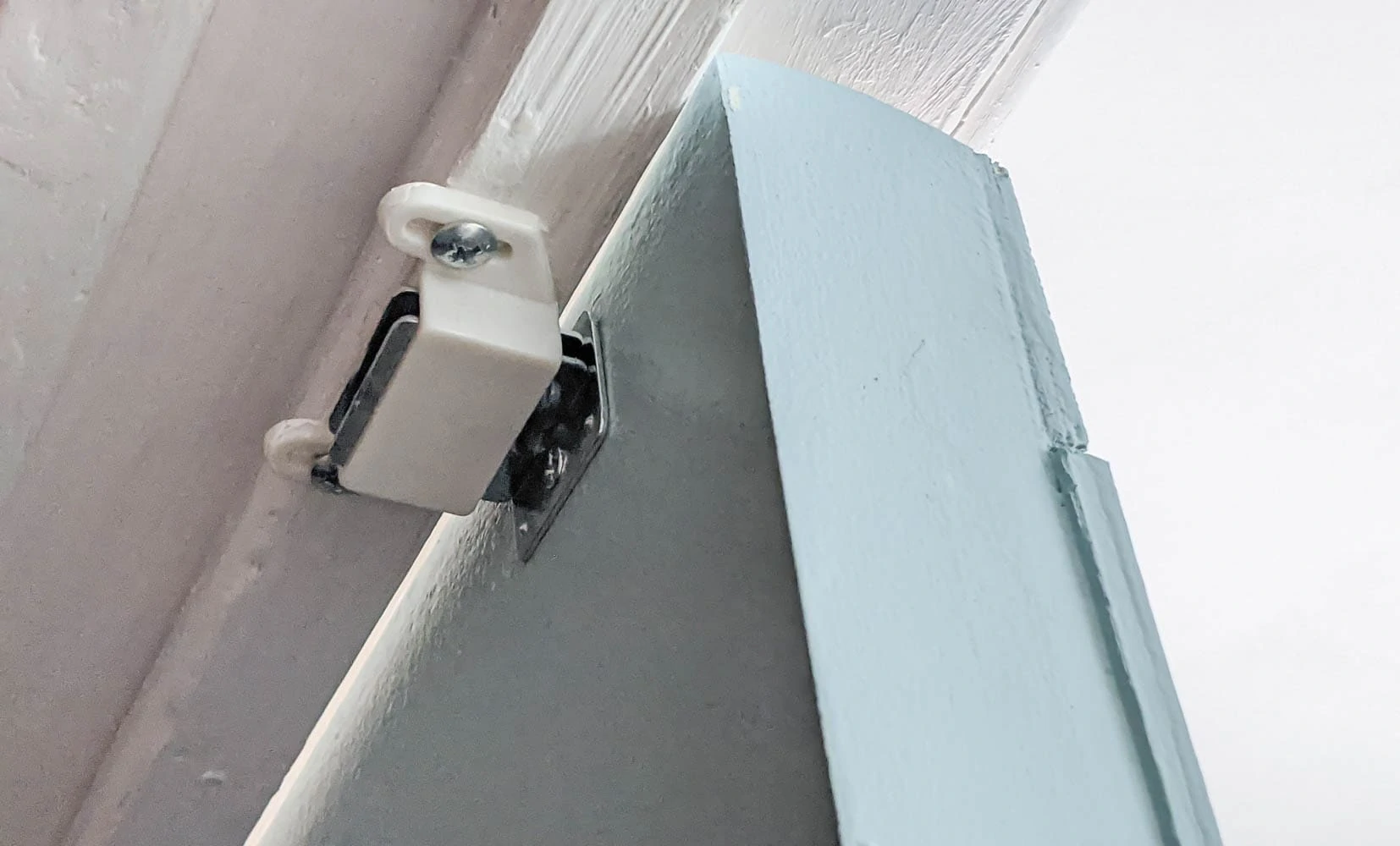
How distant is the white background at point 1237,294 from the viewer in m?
0.53

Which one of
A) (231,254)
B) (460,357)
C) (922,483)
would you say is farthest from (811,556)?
(231,254)

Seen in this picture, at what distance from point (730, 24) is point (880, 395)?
19 centimetres

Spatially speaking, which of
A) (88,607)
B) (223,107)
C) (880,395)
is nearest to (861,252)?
(880,395)

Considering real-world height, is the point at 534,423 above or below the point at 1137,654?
below

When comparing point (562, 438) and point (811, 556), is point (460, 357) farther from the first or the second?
point (811, 556)

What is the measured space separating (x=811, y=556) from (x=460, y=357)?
0.19m

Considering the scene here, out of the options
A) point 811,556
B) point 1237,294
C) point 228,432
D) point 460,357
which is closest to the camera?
point 811,556

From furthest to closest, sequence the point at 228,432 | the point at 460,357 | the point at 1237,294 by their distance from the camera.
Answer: the point at 1237,294, the point at 228,432, the point at 460,357

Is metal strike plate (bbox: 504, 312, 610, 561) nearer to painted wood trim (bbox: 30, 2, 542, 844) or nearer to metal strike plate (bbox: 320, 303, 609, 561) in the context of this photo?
metal strike plate (bbox: 320, 303, 609, 561)

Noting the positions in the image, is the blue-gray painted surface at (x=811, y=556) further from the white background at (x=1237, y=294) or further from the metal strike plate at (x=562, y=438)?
the white background at (x=1237, y=294)

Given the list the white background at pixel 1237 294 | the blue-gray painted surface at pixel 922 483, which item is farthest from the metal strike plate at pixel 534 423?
the white background at pixel 1237 294

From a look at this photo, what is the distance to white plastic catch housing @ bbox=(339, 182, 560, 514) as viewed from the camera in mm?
407

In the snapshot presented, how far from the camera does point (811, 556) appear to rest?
0.29m

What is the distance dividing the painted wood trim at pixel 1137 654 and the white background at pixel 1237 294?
25 cm
